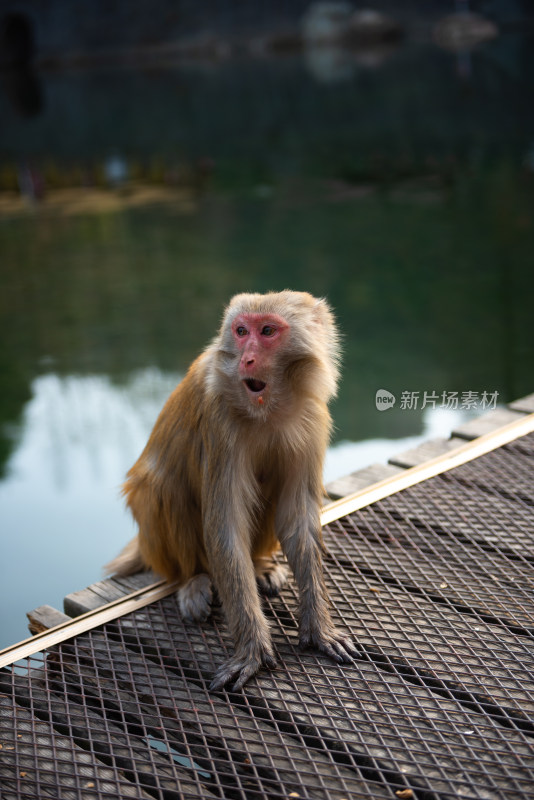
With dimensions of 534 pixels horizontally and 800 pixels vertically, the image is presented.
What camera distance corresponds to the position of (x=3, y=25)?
3962 centimetres

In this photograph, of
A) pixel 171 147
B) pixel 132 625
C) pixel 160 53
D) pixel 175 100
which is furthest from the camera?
pixel 160 53

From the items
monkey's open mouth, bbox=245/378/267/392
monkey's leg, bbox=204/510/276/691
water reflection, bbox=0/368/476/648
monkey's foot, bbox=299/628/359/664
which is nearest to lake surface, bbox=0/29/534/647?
water reflection, bbox=0/368/476/648

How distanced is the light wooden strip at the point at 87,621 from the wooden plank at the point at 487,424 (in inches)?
69.2

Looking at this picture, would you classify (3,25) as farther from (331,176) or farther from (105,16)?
(331,176)

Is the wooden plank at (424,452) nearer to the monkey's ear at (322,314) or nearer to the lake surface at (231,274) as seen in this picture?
the lake surface at (231,274)

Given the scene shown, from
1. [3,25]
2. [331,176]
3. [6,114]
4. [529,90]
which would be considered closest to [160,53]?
[3,25]

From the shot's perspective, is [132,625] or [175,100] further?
[175,100]

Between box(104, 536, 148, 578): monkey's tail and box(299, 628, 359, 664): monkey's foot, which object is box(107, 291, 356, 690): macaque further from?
box(104, 536, 148, 578): monkey's tail

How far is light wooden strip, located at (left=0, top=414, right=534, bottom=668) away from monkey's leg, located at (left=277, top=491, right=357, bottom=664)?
1.71ft

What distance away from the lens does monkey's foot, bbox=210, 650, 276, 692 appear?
2.48 m

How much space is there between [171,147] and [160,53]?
2859 cm

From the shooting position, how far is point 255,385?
259 cm

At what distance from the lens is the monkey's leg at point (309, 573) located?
2.61 meters

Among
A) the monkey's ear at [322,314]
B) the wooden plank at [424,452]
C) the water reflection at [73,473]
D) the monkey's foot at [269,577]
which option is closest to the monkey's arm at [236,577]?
the monkey's foot at [269,577]
